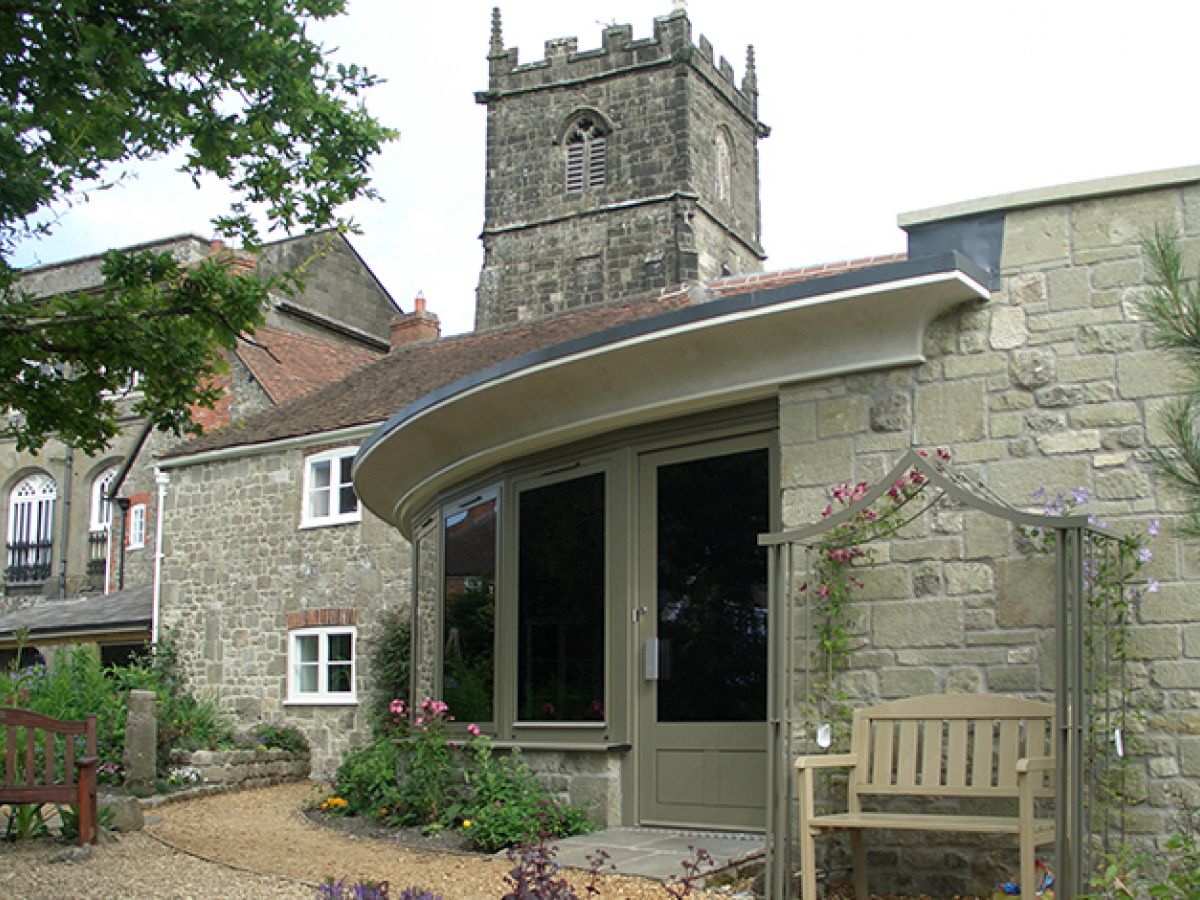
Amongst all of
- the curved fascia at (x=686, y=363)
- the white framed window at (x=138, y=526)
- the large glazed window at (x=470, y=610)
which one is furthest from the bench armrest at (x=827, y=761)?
the white framed window at (x=138, y=526)

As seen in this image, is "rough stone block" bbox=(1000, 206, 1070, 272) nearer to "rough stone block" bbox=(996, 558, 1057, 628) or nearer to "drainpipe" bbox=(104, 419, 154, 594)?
"rough stone block" bbox=(996, 558, 1057, 628)

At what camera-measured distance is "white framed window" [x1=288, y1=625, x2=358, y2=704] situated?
17.7m

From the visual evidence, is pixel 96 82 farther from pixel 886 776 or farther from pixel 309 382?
pixel 309 382

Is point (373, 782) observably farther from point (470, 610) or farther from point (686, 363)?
point (686, 363)

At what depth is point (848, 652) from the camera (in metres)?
6.75

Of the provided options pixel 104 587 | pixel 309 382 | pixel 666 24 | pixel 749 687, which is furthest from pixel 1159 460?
pixel 666 24

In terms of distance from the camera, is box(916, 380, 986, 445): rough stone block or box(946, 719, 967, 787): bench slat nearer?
box(946, 719, 967, 787): bench slat

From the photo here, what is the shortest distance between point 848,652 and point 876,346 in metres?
1.48

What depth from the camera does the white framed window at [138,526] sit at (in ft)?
87.6

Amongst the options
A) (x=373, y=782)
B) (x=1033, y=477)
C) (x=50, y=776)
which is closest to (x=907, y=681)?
(x=1033, y=477)

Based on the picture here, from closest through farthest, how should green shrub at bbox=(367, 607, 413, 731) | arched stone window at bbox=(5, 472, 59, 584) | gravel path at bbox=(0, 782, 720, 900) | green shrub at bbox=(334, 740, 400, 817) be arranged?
gravel path at bbox=(0, 782, 720, 900), green shrub at bbox=(334, 740, 400, 817), green shrub at bbox=(367, 607, 413, 731), arched stone window at bbox=(5, 472, 59, 584)

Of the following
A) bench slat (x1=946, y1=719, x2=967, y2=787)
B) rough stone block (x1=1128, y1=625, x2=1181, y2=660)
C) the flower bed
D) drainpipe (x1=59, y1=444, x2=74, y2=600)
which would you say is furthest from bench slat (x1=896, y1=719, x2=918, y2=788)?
drainpipe (x1=59, y1=444, x2=74, y2=600)

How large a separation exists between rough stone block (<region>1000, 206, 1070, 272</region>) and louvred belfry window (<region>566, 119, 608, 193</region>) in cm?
3633

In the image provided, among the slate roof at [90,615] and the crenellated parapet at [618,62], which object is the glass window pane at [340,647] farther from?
the crenellated parapet at [618,62]
